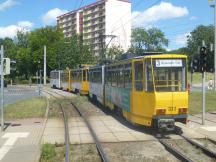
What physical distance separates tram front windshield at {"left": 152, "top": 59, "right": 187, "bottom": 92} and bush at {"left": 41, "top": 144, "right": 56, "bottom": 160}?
4401 mm

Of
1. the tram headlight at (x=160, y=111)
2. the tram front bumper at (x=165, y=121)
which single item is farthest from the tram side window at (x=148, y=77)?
the tram front bumper at (x=165, y=121)

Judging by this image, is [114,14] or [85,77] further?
[114,14]

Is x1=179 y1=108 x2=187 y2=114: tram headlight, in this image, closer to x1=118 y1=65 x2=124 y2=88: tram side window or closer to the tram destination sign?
the tram destination sign

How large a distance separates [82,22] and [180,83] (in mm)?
150734

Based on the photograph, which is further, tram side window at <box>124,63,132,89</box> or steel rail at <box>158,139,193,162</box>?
tram side window at <box>124,63,132,89</box>

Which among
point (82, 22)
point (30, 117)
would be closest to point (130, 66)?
point (30, 117)

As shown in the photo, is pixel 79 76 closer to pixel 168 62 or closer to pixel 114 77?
pixel 114 77

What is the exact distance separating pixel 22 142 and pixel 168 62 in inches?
215

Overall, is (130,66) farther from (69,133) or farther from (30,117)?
(30,117)

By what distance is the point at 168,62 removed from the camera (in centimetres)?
1536

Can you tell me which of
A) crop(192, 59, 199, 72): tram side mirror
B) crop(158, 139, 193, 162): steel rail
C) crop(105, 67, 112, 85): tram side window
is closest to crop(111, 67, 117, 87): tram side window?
crop(105, 67, 112, 85): tram side window

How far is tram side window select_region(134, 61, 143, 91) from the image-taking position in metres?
15.7

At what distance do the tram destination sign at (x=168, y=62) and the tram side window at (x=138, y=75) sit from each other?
675 millimetres

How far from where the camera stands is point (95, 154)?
11977 millimetres
